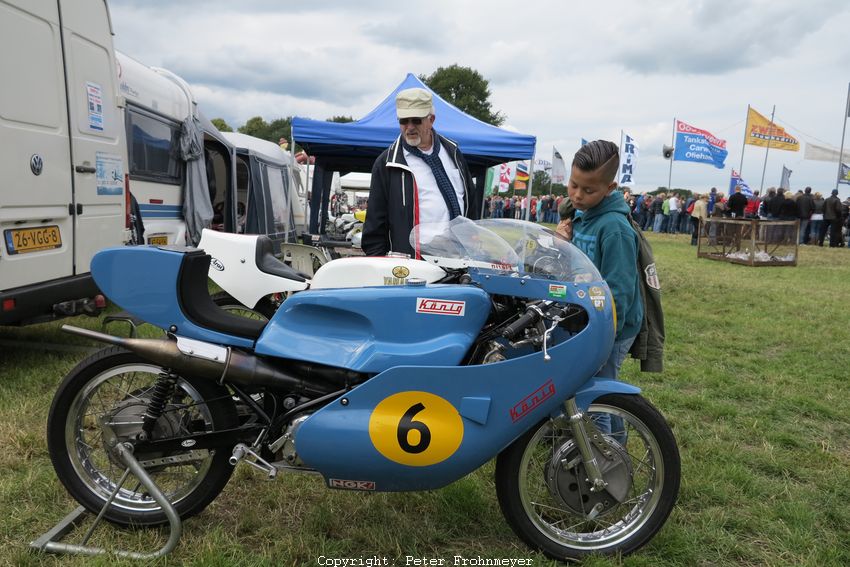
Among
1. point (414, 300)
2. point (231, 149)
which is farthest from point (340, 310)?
point (231, 149)

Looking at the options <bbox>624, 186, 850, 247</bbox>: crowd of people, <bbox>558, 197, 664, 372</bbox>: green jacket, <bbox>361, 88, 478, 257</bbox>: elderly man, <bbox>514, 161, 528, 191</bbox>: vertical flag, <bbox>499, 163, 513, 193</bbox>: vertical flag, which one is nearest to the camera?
<bbox>558, 197, 664, 372</bbox>: green jacket

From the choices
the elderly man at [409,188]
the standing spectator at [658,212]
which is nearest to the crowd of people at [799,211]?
the standing spectator at [658,212]

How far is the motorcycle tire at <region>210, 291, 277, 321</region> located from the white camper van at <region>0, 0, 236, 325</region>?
40.5 inches

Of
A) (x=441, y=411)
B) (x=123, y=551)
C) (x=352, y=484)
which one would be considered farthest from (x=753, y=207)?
(x=123, y=551)

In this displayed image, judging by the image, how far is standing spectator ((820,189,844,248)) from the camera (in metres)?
20.0

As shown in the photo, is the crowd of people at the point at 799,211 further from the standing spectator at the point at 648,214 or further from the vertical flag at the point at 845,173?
the vertical flag at the point at 845,173

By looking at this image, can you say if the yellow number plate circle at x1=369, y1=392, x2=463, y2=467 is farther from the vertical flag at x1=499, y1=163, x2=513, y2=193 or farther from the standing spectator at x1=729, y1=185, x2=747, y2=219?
the vertical flag at x1=499, y1=163, x2=513, y2=193

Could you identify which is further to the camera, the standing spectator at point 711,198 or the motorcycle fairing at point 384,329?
the standing spectator at point 711,198

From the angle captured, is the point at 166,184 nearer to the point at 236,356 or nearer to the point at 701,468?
the point at 236,356

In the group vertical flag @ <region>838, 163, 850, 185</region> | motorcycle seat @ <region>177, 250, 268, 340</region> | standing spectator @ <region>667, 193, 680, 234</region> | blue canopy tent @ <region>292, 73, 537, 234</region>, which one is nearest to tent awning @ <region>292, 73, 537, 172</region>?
blue canopy tent @ <region>292, 73, 537, 234</region>

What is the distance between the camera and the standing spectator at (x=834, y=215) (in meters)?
20.0

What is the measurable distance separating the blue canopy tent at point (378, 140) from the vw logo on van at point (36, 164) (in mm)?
4057

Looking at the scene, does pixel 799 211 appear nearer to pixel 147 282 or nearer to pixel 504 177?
pixel 504 177

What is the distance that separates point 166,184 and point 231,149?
2244mm
